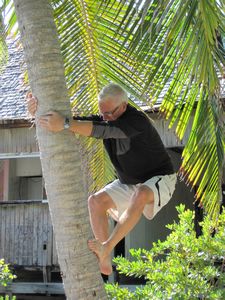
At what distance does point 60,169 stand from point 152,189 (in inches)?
35.8

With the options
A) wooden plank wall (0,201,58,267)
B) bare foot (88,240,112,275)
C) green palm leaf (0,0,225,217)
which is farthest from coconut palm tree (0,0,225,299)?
wooden plank wall (0,201,58,267)

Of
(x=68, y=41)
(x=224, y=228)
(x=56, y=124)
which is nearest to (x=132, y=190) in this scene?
(x=56, y=124)

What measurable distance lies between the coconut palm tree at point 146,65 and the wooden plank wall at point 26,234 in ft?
17.9

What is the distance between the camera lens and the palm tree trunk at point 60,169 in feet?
14.2

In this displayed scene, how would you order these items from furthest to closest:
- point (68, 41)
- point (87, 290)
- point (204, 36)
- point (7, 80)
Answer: point (7, 80)
point (68, 41)
point (204, 36)
point (87, 290)

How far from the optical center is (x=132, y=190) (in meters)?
5.44

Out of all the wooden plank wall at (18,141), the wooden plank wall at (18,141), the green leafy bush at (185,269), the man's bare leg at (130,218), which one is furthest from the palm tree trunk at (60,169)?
the wooden plank wall at (18,141)

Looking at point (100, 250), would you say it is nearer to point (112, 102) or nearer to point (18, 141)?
point (112, 102)

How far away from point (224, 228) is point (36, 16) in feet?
13.7

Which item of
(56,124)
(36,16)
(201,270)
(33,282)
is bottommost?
(33,282)

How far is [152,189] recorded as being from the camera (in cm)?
502

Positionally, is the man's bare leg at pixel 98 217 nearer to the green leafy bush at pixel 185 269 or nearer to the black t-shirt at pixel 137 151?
the black t-shirt at pixel 137 151

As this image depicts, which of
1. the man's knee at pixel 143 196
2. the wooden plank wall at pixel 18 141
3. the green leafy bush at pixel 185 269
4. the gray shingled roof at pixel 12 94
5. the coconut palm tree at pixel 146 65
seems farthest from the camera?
the wooden plank wall at pixel 18 141

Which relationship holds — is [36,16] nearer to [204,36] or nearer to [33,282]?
[204,36]
